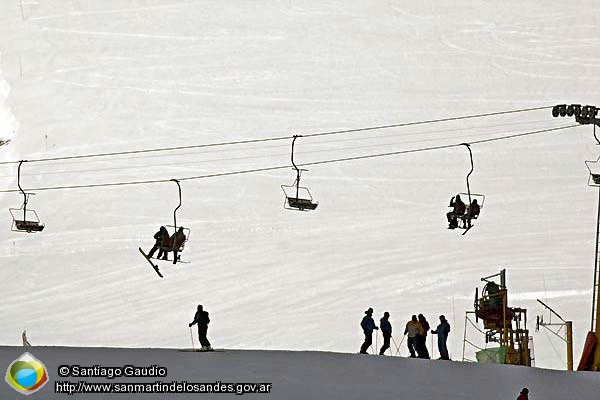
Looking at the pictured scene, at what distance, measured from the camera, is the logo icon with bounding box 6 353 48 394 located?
16500mm

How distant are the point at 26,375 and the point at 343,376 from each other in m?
3.93

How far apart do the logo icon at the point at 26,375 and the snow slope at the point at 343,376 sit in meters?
0.12

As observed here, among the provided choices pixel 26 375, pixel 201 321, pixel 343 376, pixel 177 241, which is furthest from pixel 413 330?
pixel 26 375

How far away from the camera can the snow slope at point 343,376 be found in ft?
52.2

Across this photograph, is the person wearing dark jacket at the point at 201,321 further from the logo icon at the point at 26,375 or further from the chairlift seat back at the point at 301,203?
the chairlift seat back at the point at 301,203

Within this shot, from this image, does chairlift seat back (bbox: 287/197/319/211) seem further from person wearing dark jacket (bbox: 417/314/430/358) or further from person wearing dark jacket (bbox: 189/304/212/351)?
person wearing dark jacket (bbox: 417/314/430/358)

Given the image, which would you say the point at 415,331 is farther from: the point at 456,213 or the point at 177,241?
the point at 177,241

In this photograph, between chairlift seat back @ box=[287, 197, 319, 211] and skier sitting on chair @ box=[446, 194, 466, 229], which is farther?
skier sitting on chair @ box=[446, 194, 466, 229]

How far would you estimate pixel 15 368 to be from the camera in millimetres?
17328

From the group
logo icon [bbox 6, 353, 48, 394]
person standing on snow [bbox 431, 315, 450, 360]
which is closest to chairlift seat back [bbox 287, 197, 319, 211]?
person standing on snow [bbox 431, 315, 450, 360]

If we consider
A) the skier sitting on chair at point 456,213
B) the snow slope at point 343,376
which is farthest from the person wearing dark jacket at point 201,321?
the skier sitting on chair at point 456,213

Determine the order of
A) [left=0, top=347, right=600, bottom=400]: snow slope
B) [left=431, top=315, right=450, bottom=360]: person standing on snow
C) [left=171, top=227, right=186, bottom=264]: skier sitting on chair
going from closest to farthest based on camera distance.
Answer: [left=0, top=347, right=600, bottom=400]: snow slope → [left=431, top=315, right=450, bottom=360]: person standing on snow → [left=171, top=227, right=186, bottom=264]: skier sitting on chair

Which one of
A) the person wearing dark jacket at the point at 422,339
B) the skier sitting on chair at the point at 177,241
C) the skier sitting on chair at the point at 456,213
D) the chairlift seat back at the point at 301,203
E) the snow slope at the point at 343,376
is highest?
the skier sitting on chair at the point at 456,213

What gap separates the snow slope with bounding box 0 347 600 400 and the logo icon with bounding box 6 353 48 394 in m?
0.12
